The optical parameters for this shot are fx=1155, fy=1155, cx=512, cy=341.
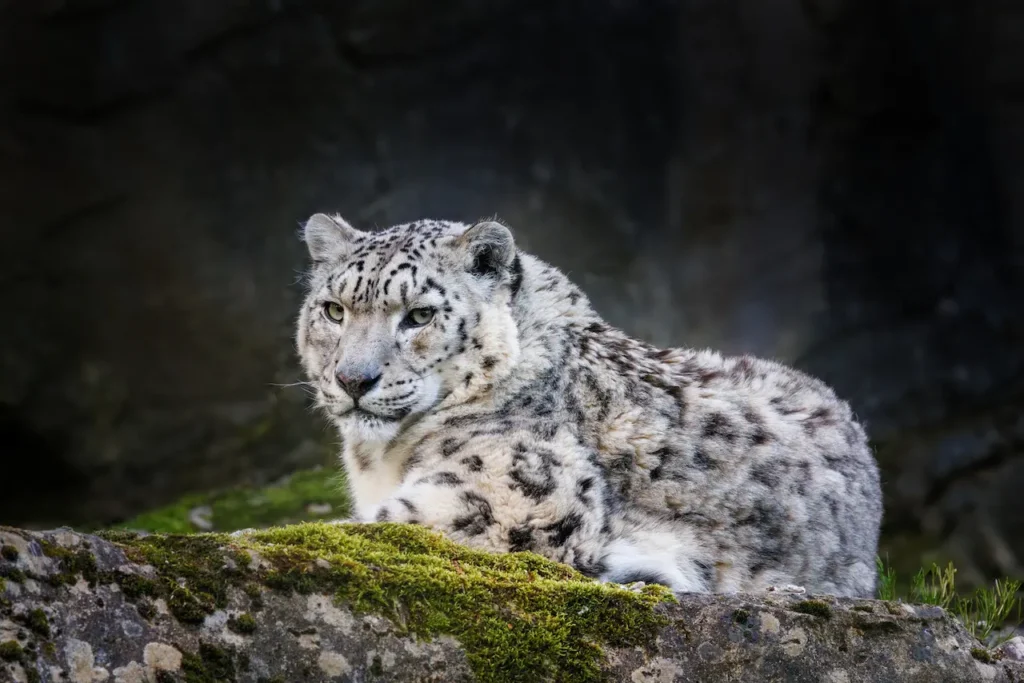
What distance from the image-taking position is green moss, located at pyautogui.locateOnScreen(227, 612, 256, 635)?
350cm

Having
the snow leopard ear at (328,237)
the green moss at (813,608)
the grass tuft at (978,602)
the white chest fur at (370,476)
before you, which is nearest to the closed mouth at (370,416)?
the white chest fur at (370,476)

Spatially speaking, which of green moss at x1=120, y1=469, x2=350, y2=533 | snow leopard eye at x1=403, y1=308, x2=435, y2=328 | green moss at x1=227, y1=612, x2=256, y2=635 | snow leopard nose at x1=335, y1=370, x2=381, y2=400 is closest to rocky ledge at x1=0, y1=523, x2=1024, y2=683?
green moss at x1=227, y1=612, x2=256, y2=635

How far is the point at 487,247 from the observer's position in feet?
20.5

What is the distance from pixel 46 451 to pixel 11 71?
4.24 meters

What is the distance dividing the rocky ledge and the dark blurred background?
9.19 m

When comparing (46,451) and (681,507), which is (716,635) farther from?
(46,451)

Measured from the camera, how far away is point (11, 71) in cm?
1234

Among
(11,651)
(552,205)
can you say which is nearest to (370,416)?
(11,651)

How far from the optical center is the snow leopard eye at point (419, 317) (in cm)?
606

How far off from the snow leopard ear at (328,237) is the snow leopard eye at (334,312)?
1.20ft

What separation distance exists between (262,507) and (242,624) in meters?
9.65

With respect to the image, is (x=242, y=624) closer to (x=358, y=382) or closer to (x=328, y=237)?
(x=358, y=382)

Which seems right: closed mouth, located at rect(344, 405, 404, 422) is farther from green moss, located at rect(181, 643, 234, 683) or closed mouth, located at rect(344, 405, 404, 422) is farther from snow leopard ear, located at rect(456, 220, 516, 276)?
green moss, located at rect(181, 643, 234, 683)

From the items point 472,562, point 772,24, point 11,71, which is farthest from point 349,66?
point 472,562
